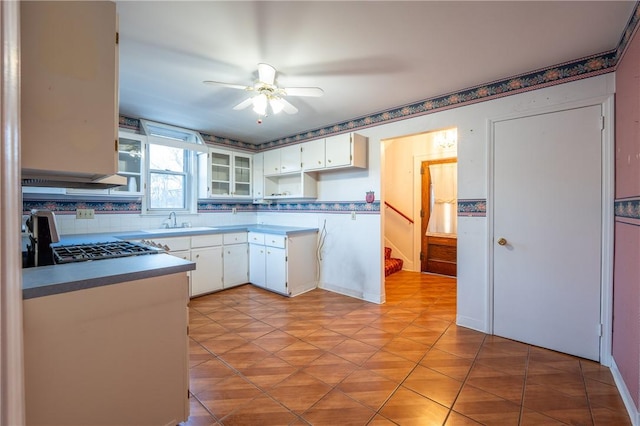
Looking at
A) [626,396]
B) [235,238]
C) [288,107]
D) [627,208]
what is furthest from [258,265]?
[627,208]

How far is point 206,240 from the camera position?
12.1 ft

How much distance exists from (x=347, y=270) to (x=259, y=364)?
1.92m

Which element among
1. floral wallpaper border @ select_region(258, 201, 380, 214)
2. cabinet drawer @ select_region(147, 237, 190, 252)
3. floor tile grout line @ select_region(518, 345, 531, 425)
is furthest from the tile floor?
floral wallpaper border @ select_region(258, 201, 380, 214)

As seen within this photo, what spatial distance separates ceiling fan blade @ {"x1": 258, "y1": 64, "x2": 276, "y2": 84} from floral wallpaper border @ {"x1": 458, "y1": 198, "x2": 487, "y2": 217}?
217 cm

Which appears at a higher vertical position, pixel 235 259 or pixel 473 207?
pixel 473 207

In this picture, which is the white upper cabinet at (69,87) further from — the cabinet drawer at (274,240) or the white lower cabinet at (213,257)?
the cabinet drawer at (274,240)

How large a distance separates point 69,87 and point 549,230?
3.27 m

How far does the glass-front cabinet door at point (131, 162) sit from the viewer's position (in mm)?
3297

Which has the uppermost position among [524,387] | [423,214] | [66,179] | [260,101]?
[260,101]

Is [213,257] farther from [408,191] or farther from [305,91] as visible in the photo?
[408,191]

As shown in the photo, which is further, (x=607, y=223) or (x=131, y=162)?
(x=131, y=162)

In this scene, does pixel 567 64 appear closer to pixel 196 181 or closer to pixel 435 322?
pixel 435 322

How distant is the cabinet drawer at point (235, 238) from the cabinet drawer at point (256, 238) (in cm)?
10

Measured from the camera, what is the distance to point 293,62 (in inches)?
87.6
